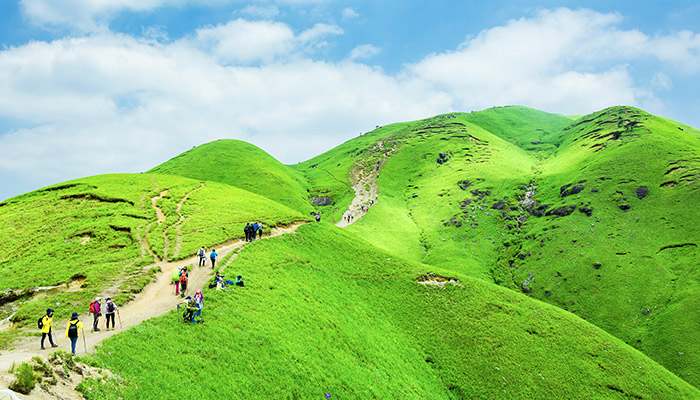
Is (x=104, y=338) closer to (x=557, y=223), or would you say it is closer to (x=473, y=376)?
(x=473, y=376)

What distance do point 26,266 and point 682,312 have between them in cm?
10370

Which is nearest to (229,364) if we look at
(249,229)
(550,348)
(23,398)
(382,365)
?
(23,398)

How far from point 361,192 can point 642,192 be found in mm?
101958

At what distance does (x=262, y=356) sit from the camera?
2805cm

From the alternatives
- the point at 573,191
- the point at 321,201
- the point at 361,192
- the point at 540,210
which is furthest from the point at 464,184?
the point at 321,201

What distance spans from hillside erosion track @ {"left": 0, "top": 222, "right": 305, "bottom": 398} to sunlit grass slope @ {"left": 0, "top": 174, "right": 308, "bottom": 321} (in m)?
1.40

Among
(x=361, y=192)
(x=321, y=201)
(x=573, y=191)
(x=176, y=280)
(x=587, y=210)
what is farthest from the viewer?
(x=361, y=192)

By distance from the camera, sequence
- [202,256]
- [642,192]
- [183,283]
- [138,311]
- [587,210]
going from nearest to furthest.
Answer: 1. [138,311]
2. [183,283]
3. [202,256]
4. [642,192]
5. [587,210]

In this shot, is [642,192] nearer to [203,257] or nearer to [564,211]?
[564,211]

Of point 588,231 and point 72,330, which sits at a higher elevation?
point 72,330

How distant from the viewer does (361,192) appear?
523ft

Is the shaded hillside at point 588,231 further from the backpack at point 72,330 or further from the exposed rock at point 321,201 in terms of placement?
the backpack at point 72,330

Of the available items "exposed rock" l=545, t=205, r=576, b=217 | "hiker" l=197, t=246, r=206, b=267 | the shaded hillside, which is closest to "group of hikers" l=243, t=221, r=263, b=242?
"hiker" l=197, t=246, r=206, b=267

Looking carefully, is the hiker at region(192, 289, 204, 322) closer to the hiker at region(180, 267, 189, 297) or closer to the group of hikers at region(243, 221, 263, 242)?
the hiker at region(180, 267, 189, 297)
